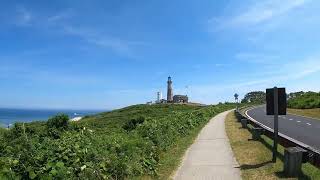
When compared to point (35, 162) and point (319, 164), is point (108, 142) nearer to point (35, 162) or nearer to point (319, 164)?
point (35, 162)

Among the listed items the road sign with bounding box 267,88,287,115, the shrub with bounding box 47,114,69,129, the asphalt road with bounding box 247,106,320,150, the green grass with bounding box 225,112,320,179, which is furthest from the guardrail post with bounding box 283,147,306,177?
the shrub with bounding box 47,114,69,129

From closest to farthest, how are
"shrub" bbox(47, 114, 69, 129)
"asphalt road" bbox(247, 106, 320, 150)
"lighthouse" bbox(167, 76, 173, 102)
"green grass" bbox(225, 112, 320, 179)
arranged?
1. "green grass" bbox(225, 112, 320, 179)
2. "asphalt road" bbox(247, 106, 320, 150)
3. "shrub" bbox(47, 114, 69, 129)
4. "lighthouse" bbox(167, 76, 173, 102)

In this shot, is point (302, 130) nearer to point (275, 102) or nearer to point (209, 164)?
point (275, 102)

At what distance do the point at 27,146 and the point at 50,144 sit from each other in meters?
0.94

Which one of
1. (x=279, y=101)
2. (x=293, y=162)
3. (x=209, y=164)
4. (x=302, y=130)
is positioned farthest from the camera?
(x=302, y=130)

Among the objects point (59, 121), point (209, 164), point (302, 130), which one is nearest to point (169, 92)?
point (59, 121)

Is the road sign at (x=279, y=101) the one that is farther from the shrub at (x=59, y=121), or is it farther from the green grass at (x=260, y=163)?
the shrub at (x=59, y=121)

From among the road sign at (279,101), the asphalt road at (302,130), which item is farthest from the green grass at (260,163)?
the asphalt road at (302,130)

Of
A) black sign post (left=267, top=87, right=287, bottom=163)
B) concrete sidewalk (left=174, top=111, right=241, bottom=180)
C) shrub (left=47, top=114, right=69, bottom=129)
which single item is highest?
black sign post (left=267, top=87, right=287, bottom=163)

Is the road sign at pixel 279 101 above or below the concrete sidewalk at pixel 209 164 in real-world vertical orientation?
above

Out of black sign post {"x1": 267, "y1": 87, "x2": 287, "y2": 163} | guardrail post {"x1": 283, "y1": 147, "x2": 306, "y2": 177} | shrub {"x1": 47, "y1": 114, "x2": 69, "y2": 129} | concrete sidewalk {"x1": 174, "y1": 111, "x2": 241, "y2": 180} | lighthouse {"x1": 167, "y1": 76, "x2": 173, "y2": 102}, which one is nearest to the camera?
guardrail post {"x1": 283, "y1": 147, "x2": 306, "y2": 177}

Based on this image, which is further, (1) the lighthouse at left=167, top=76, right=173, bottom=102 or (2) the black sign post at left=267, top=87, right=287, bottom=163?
(1) the lighthouse at left=167, top=76, right=173, bottom=102

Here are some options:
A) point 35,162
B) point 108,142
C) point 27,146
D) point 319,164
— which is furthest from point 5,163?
point 319,164

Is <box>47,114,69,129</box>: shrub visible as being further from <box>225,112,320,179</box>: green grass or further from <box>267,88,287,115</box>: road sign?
<box>267,88,287,115</box>: road sign
